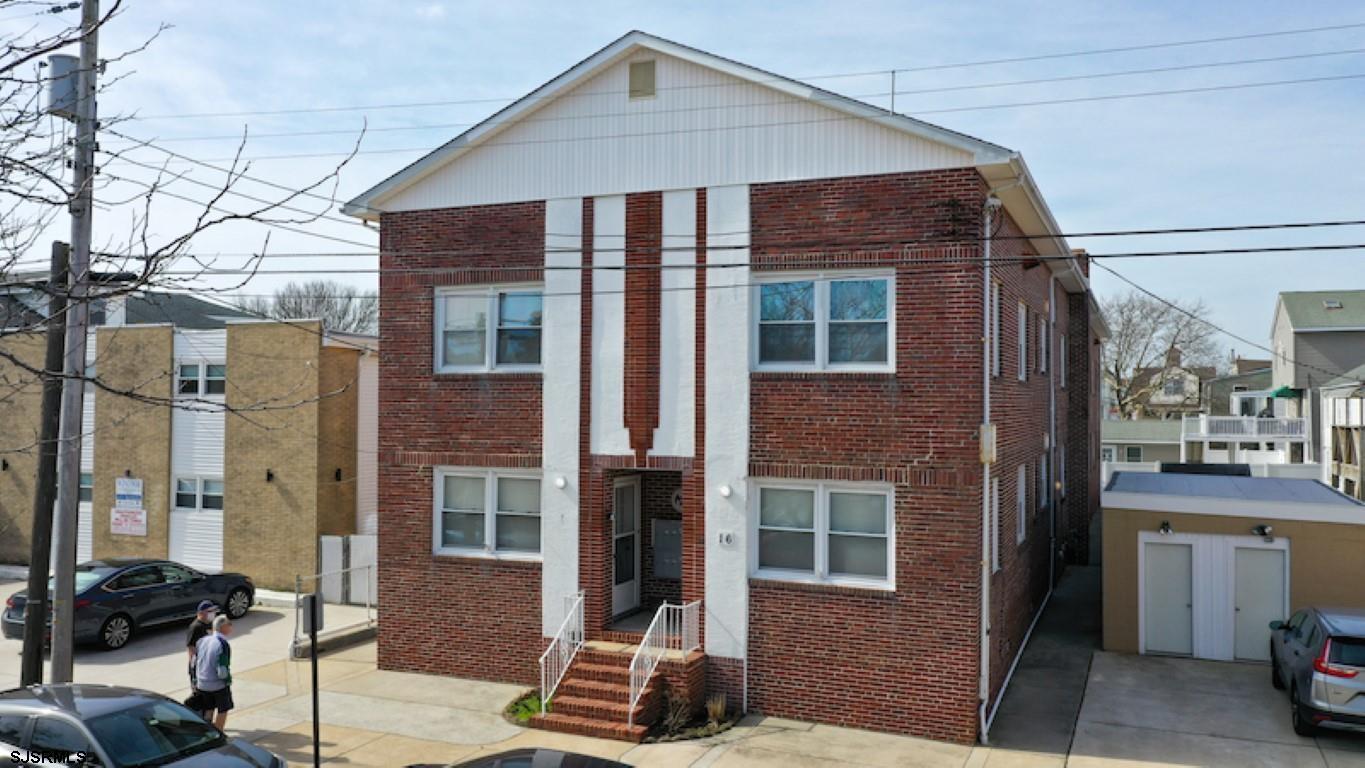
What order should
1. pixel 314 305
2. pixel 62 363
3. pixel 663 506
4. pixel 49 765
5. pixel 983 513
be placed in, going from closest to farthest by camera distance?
pixel 49 765 → pixel 62 363 → pixel 983 513 → pixel 663 506 → pixel 314 305

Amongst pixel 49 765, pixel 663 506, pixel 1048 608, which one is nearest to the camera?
pixel 49 765

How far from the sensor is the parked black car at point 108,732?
9250 millimetres

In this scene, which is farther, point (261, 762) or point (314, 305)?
point (314, 305)

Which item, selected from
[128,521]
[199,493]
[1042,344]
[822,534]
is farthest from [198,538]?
[1042,344]

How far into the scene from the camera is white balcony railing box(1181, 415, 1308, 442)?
4806 cm

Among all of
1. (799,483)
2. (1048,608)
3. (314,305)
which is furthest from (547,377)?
(314,305)

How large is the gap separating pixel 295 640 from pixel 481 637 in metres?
3.87

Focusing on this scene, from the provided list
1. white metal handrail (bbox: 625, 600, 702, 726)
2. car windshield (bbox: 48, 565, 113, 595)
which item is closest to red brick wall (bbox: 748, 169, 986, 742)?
white metal handrail (bbox: 625, 600, 702, 726)

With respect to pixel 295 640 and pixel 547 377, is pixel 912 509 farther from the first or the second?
pixel 295 640

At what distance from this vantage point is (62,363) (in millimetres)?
11633

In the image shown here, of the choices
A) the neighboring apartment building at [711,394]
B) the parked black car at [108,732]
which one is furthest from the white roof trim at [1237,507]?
the parked black car at [108,732]

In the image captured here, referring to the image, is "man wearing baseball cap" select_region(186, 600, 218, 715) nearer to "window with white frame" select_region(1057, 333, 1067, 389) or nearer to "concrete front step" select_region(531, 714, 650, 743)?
"concrete front step" select_region(531, 714, 650, 743)

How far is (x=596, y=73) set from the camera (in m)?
15.0

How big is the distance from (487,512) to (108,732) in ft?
22.4
